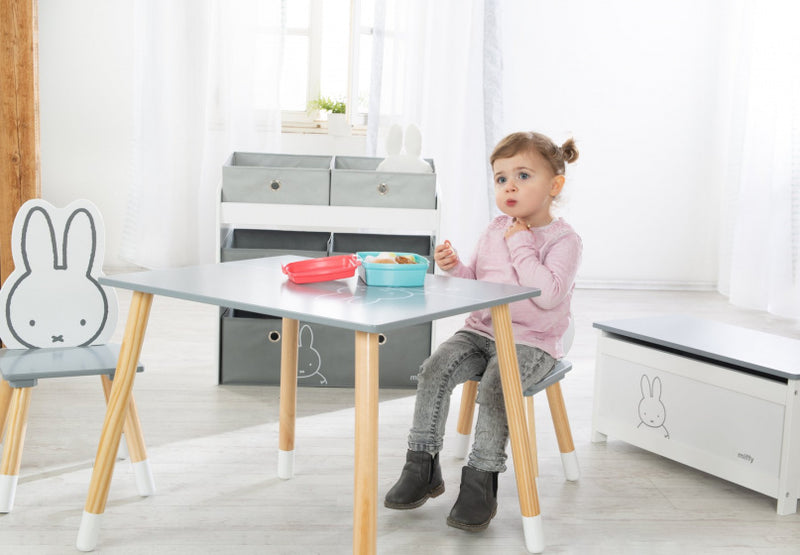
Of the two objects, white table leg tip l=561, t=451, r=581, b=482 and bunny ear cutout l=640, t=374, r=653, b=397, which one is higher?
bunny ear cutout l=640, t=374, r=653, b=397

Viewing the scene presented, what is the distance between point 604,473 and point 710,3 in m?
3.31

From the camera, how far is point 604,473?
2094 mm

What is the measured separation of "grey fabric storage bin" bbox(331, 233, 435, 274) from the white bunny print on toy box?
1.06 metres

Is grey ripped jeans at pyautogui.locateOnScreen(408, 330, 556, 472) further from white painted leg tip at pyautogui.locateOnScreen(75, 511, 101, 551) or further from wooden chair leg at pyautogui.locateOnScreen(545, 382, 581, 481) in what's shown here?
white painted leg tip at pyautogui.locateOnScreen(75, 511, 101, 551)

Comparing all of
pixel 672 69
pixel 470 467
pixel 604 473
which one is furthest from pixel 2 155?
pixel 672 69

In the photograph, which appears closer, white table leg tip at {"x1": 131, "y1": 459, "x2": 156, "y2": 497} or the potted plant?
white table leg tip at {"x1": 131, "y1": 459, "x2": 156, "y2": 497}

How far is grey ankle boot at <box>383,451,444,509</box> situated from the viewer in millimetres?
1763

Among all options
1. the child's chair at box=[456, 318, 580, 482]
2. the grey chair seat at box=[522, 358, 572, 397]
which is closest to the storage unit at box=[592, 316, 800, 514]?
the child's chair at box=[456, 318, 580, 482]

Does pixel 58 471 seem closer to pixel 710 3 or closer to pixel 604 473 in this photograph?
pixel 604 473

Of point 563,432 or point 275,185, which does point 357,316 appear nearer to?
point 563,432

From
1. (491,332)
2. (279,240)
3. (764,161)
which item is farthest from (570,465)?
(764,161)

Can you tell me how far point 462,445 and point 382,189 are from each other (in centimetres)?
Answer: 89

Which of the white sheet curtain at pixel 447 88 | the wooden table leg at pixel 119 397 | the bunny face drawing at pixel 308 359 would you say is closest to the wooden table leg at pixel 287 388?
the wooden table leg at pixel 119 397

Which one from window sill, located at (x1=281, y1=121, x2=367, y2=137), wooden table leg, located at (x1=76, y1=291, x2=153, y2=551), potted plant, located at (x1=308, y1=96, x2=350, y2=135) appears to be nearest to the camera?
wooden table leg, located at (x1=76, y1=291, x2=153, y2=551)
